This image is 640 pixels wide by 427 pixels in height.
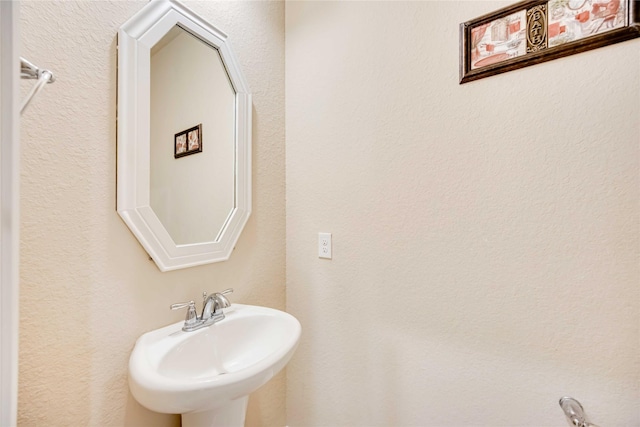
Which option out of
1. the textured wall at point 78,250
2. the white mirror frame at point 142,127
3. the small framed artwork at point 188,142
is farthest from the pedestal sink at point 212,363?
the small framed artwork at point 188,142

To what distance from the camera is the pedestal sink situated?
2.36 feet

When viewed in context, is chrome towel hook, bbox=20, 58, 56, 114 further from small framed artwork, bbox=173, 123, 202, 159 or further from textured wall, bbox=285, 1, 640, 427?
textured wall, bbox=285, 1, 640, 427

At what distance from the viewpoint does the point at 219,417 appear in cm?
96

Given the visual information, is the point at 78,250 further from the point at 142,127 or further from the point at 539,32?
the point at 539,32

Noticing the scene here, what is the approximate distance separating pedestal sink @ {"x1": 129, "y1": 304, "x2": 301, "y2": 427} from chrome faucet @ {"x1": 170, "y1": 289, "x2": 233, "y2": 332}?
2 cm

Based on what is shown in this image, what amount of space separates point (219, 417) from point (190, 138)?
98 centimetres

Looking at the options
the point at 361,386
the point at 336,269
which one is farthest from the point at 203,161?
the point at 361,386

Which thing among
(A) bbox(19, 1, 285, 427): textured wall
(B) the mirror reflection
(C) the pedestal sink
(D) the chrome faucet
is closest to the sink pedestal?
(C) the pedestal sink

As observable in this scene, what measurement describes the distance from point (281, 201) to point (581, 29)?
1.21 metres

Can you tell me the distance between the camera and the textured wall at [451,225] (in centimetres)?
82

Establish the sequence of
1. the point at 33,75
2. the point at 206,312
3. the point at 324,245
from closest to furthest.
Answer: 1. the point at 33,75
2. the point at 206,312
3. the point at 324,245

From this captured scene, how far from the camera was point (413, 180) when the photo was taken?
1.11 metres

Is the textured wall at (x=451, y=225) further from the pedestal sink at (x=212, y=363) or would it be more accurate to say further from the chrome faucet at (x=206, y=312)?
the chrome faucet at (x=206, y=312)

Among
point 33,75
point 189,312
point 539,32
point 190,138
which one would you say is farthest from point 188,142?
point 539,32
